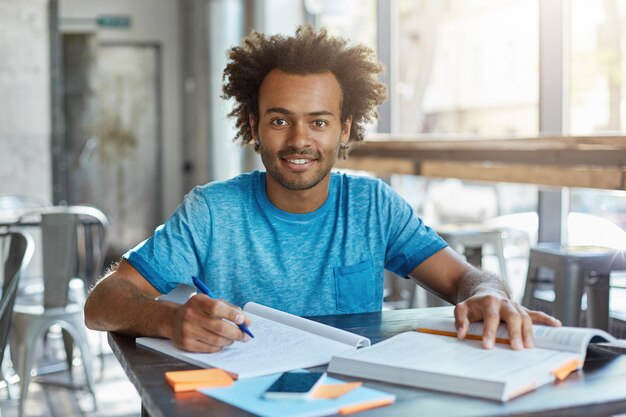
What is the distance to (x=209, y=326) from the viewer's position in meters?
1.50

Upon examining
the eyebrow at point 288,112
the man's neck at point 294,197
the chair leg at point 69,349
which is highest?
the eyebrow at point 288,112

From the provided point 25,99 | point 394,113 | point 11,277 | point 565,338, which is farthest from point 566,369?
point 25,99

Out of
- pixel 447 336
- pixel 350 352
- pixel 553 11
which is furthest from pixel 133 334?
pixel 553 11

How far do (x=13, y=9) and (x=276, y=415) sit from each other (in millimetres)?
6001

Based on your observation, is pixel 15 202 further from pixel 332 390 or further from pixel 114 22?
pixel 332 390

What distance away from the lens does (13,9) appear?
21.3 ft

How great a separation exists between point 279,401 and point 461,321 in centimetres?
46

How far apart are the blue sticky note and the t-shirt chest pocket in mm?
755

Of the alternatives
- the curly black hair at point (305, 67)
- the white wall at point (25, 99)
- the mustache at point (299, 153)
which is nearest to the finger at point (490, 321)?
the mustache at point (299, 153)

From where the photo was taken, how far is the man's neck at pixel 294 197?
6.93ft

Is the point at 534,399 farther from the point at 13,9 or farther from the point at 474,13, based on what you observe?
the point at 13,9

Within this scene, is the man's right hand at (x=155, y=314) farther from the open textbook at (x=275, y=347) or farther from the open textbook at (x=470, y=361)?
→ the open textbook at (x=470, y=361)

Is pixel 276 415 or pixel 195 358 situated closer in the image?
pixel 276 415

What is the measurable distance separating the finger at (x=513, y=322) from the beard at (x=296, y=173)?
0.66 metres
